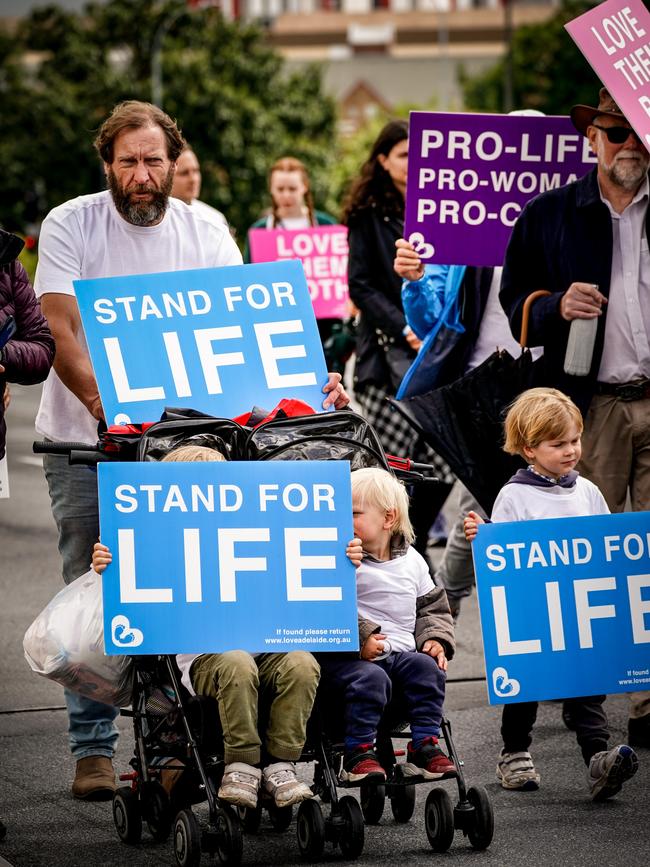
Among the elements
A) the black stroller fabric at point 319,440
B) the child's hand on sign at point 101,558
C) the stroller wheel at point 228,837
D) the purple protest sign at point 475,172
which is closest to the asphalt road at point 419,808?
the stroller wheel at point 228,837

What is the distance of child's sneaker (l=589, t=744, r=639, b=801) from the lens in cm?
547

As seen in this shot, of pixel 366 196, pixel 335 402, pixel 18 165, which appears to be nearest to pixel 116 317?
pixel 335 402

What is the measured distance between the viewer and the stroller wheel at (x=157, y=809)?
520cm

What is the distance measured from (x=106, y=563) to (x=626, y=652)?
1.69m

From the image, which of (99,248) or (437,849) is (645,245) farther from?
(437,849)

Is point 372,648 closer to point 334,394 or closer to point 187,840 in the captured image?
point 187,840

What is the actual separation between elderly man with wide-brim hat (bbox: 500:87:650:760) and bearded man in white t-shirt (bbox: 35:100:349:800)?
995 millimetres

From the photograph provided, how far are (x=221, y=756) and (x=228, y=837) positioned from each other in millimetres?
262

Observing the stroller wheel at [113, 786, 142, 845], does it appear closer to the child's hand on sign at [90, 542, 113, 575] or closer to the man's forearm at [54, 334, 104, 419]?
the child's hand on sign at [90, 542, 113, 575]

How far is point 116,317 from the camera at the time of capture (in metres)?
5.78

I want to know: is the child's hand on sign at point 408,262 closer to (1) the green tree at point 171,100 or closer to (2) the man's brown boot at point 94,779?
(2) the man's brown boot at point 94,779

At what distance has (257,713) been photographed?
4910mm

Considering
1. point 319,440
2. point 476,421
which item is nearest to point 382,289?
point 476,421

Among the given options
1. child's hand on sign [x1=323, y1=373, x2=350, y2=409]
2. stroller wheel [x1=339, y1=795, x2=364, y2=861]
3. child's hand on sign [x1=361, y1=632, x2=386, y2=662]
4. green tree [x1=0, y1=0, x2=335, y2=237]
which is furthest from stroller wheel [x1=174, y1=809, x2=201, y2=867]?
green tree [x1=0, y1=0, x2=335, y2=237]
